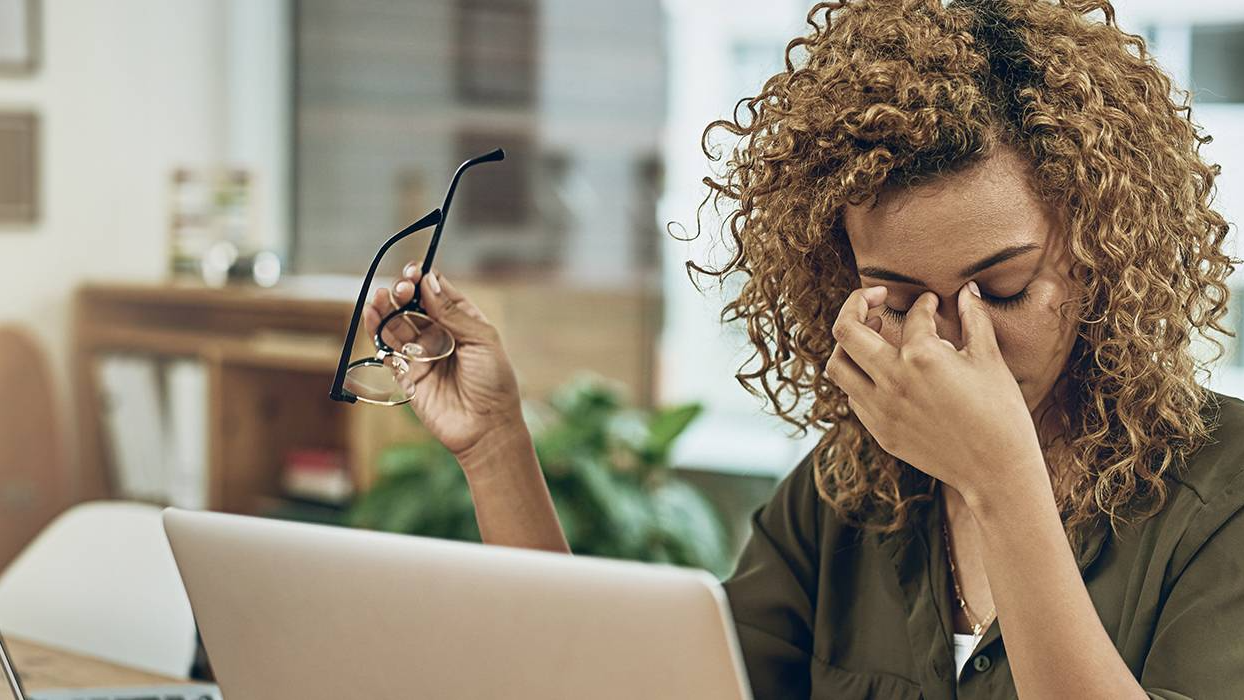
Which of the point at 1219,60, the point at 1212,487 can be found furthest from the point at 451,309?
the point at 1219,60

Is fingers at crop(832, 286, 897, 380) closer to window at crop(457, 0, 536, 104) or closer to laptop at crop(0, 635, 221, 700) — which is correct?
laptop at crop(0, 635, 221, 700)

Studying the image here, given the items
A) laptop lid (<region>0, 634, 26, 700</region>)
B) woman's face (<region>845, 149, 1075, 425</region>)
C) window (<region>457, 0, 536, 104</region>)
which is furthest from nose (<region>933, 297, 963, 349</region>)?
window (<region>457, 0, 536, 104</region>)

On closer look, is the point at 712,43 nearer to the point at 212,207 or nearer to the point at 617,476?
the point at 617,476

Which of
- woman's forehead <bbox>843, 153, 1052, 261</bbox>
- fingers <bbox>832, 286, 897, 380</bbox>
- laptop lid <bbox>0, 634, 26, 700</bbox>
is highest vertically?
woman's forehead <bbox>843, 153, 1052, 261</bbox>

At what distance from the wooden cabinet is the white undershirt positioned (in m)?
2.08

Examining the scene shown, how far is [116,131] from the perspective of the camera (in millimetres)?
3631

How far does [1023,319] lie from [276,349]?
2441mm

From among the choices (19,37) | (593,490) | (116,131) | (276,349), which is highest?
(19,37)

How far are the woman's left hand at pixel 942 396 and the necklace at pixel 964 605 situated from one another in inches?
8.9

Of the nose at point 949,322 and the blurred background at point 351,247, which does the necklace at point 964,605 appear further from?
the blurred background at point 351,247

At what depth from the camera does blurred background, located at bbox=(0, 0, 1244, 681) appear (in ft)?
10.8

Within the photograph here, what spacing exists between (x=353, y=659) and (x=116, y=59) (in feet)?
10.3

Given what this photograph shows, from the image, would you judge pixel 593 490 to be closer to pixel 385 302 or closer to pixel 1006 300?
pixel 385 302

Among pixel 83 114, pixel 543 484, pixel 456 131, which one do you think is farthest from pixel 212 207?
pixel 543 484
